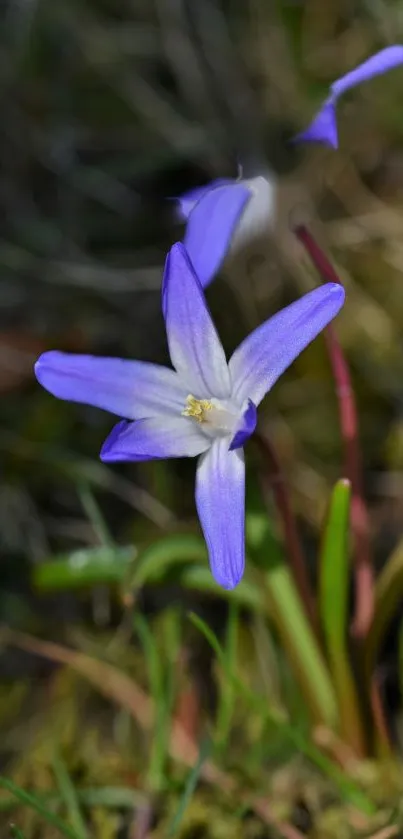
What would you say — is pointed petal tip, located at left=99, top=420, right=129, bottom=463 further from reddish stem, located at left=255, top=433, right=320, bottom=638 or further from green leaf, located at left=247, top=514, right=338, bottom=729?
green leaf, located at left=247, top=514, right=338, bottom=729

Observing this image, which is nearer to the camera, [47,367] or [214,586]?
[47,367]

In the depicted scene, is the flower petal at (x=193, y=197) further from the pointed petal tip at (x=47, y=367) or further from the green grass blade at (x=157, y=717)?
the green grass blade at (x=157, y=717)

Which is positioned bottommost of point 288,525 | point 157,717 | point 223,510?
point 157,717

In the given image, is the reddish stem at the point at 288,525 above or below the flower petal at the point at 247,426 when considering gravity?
below

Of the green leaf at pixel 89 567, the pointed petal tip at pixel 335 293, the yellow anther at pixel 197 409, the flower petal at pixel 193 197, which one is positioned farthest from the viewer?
the green leaf at pixel 89 567

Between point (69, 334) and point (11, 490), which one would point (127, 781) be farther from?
point (69, 334)

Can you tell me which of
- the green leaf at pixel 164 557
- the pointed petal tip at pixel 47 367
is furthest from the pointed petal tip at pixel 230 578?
the green leaf at pixel 164 557

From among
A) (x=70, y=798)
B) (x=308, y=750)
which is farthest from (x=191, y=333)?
(x=70, y=798)

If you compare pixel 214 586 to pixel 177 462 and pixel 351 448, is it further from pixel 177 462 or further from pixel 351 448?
pixel 177 462

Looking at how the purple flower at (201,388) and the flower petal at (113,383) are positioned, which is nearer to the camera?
the purple flower at (201,388)
